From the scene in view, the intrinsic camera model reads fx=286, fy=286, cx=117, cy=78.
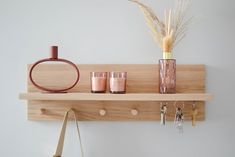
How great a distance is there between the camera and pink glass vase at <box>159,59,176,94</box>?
0.82 meters

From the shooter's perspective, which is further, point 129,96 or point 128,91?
point 128,91

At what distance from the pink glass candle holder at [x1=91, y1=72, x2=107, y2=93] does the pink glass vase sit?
0.55 feet

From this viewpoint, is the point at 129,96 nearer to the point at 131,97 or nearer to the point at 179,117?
the point at 131,97

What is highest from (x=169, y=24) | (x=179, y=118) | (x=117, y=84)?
(x=169, y=24)

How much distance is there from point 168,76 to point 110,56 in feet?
0.65

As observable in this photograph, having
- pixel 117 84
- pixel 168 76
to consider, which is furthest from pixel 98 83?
pixel 168 76

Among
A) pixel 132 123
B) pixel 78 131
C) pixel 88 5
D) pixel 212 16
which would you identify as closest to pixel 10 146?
pixel 78 131

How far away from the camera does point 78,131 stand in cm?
87

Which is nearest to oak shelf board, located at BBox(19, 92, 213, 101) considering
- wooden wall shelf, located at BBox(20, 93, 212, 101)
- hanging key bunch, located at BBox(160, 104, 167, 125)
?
wooden wall shelf, located at BBox(20, 93, 212, 101)

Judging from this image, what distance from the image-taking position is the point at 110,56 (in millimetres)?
906

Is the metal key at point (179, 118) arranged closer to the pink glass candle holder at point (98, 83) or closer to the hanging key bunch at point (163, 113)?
the hanging key bunch at point (163, 113)

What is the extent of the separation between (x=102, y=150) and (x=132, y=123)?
0.13 metres

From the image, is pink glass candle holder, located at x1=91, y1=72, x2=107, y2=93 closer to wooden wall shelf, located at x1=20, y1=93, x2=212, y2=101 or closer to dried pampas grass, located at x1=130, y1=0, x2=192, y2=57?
wooden wall shelf, located at x1=20, y1=93, x2=212, y2=101

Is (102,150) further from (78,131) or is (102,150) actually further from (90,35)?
(90,35)
